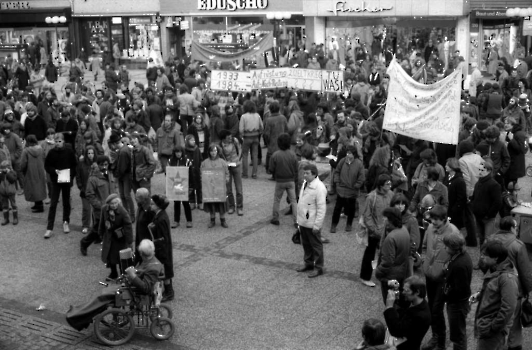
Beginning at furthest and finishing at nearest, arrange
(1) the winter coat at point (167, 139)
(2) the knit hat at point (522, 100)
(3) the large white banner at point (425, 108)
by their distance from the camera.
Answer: (2) the knit hat at point (522, 100), (1) the winter coat at point (167, 139), (3) the large white banner at point (425, 108)

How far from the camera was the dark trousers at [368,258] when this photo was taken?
444 inches

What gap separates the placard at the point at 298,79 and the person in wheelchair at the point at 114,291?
1064cm

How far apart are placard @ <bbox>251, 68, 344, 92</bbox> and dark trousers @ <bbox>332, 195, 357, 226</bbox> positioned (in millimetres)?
6408

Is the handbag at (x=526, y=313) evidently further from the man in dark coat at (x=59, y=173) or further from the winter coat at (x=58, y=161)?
the winter coat at (x=58, y=161)

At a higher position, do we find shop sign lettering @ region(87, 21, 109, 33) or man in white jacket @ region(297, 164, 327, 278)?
shop sign lettering @ region(87, 21, 109, 33)

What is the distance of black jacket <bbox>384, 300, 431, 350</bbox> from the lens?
8.05 m

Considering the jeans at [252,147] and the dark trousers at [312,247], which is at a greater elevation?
the jeans at [252,147]

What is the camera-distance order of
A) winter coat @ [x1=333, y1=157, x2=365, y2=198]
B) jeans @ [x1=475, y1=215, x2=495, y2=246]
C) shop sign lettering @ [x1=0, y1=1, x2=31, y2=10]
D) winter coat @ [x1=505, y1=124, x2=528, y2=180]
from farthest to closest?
shop sign lettering @ [x1=0, y1=1, x2=31, y2=10] → winter coat @ [x1=505, y1=124, x2=528, y2=180] → winter coat @ [x1=333, y1=157, x2=365, y2=198] → jeans @ [x1=475, y1=215, x2=495, y2=246]

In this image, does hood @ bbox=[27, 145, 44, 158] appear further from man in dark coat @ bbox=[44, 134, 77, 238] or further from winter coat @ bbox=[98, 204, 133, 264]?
winter coat @ bbox=[98, 204, 133, 264]

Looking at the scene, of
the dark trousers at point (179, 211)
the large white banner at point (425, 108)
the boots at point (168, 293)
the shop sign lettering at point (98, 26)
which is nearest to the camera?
the boots at point (168, 293)

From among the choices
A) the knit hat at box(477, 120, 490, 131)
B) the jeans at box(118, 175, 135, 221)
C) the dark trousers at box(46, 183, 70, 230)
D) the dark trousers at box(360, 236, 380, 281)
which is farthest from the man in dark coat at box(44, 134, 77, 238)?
the knit hat at box(477, 120, 490, 131)

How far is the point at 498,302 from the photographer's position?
823cm

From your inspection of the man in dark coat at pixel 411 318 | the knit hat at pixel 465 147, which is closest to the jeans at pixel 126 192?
the knit hat at pixel 465 147

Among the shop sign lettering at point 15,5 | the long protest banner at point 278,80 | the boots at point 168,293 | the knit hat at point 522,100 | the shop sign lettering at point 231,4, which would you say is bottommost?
the boots at point 168,293
